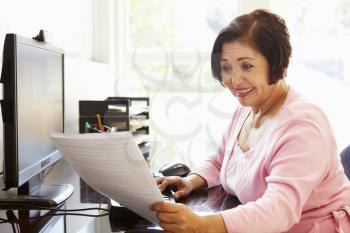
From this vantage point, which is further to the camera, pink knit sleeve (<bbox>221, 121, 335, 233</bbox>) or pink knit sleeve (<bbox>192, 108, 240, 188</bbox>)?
pink knit sleeve (<bbox>192, 108, 240, 188</bbox>)

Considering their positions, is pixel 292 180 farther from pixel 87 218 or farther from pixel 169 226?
pixel 87 218

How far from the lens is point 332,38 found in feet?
7.64

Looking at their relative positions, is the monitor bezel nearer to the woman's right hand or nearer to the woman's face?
the woman's right hand

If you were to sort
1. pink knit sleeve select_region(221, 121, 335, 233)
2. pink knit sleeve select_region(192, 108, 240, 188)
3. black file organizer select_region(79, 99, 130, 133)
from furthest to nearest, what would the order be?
black file organizer select_region(79, 99, 130, 133), pink knit sleeve select_region(192, 108, 240, 188), pink knit sleeve select_region(221, 121, 335, 233)

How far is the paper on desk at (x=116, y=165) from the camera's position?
586 mm

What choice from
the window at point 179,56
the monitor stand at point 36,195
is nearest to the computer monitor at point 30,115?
the monitor stand at point 36,195

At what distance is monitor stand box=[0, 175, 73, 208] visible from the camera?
93cm

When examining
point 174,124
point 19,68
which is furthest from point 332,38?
point 19,68

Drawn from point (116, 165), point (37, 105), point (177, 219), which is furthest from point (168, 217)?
point (37, 105)

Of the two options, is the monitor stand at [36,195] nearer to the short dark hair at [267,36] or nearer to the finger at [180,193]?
the finger at [180,193]

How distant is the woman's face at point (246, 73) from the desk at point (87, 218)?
11.4 inches

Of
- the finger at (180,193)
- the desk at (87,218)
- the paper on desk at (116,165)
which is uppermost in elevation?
the paper on desk at (116,165)

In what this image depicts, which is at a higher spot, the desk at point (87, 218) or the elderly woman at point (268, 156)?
the elderly woman at point (268, 156)

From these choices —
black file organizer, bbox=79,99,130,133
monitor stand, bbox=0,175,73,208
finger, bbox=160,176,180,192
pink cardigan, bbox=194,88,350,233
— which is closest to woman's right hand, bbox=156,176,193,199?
finger, bbox=160,176,180,192
